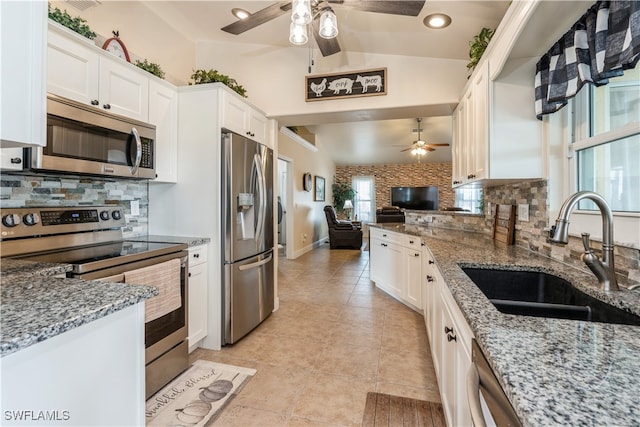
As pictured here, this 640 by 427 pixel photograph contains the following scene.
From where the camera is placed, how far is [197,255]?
90.7 inches

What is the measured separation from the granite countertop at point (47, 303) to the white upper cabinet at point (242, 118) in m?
1.74

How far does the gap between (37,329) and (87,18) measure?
98.9 inches

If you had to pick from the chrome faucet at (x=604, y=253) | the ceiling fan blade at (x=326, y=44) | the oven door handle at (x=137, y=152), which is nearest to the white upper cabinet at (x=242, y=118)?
the oven door handle at (x=137, y=152)

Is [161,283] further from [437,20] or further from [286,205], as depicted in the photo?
[286,205]

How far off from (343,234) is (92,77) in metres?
6.04

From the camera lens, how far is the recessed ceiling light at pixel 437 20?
88.3 inches

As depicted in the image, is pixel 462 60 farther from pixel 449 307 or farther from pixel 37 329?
pixel 37 329

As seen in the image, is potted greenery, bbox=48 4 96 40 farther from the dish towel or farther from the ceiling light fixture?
the dish towel

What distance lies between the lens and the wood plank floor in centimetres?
162

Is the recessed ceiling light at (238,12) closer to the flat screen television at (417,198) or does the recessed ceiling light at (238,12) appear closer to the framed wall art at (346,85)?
the framed wall art at (346,85)

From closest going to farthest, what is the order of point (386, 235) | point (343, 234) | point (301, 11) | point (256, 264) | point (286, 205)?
point (301, 11) → point (256, 264) → point (386, 235) → point (286, 205) → point (343, 234)

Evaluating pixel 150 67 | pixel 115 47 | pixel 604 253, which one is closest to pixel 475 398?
pixel 604 253

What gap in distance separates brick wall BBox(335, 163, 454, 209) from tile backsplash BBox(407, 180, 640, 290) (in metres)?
6.55

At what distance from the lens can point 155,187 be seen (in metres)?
2.55
